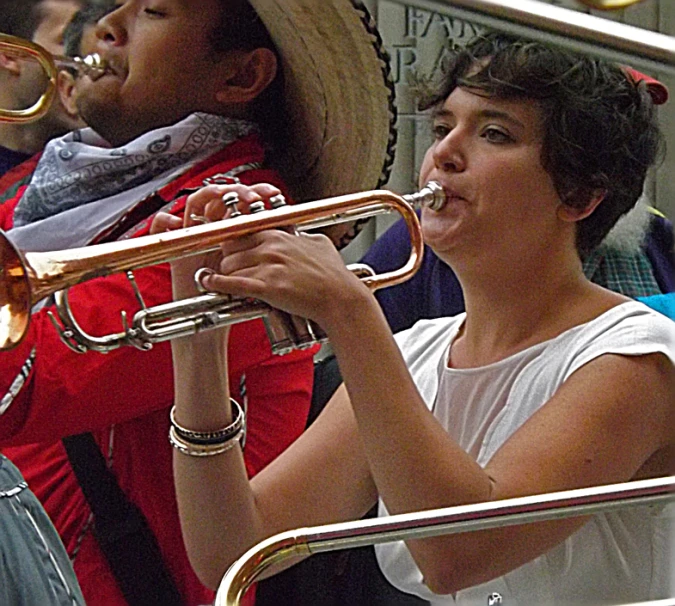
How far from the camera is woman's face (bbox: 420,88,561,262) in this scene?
88cm

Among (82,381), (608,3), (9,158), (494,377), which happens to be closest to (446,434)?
(494,377)

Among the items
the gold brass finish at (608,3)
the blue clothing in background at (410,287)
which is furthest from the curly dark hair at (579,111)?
the gold brass finish at (608,3)

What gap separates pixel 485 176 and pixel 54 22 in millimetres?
348

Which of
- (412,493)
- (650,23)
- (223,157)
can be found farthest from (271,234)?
(650,23)

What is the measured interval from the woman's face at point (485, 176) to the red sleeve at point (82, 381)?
8.6 inches

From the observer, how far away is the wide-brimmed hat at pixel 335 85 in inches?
34.9

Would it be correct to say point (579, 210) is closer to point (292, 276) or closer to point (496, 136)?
point (496, 136)

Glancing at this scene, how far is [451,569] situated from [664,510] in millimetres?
172

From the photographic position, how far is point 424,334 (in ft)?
2.94

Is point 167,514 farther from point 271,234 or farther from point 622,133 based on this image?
point 622,133

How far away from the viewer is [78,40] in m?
0.90

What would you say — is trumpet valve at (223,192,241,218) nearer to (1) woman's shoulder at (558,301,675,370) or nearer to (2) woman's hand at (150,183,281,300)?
(2) woman's hand at (150,183,281,300)

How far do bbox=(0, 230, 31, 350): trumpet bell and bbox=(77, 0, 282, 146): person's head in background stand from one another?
0.15 m

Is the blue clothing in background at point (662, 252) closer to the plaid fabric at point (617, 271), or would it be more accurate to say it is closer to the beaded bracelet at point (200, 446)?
the plaid fabric at point (617, 271)
